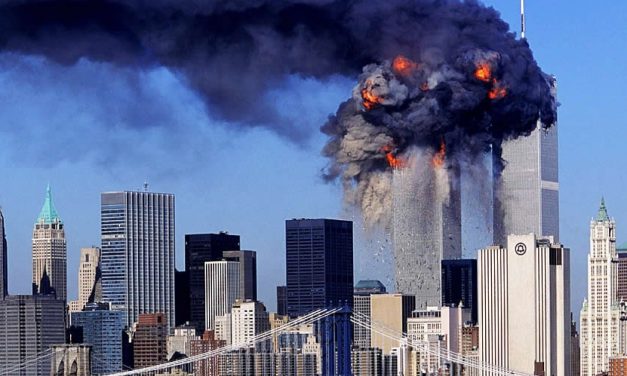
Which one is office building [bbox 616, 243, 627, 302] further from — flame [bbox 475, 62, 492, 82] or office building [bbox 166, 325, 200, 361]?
flame [bbox 475, 62, 492, 82]

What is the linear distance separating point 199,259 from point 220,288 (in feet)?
10.2

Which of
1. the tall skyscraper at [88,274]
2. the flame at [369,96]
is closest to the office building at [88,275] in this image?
the tall skyscraper at [88,274]

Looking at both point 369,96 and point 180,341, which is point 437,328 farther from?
point 369,96

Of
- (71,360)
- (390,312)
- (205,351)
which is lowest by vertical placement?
(71,360)

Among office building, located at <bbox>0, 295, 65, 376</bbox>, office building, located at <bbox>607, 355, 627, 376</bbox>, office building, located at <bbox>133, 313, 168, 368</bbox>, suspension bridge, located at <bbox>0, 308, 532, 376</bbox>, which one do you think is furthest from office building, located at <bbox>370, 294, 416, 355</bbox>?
office building, located at <bbox>0, 295, 65, 376</bbox>

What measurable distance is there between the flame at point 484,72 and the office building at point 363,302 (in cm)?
1934

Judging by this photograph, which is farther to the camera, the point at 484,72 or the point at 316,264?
the point at 316,264

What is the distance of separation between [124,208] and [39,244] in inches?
145

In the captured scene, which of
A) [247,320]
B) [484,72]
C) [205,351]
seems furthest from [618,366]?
[484,72]

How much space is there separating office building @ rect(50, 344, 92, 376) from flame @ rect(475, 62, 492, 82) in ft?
70.4

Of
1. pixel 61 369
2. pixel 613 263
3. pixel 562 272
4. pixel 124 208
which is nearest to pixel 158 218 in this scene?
pixel 124 208

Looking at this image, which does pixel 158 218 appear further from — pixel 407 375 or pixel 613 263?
pixel 407 375

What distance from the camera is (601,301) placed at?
188ft

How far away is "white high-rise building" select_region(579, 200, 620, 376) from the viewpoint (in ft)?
165
